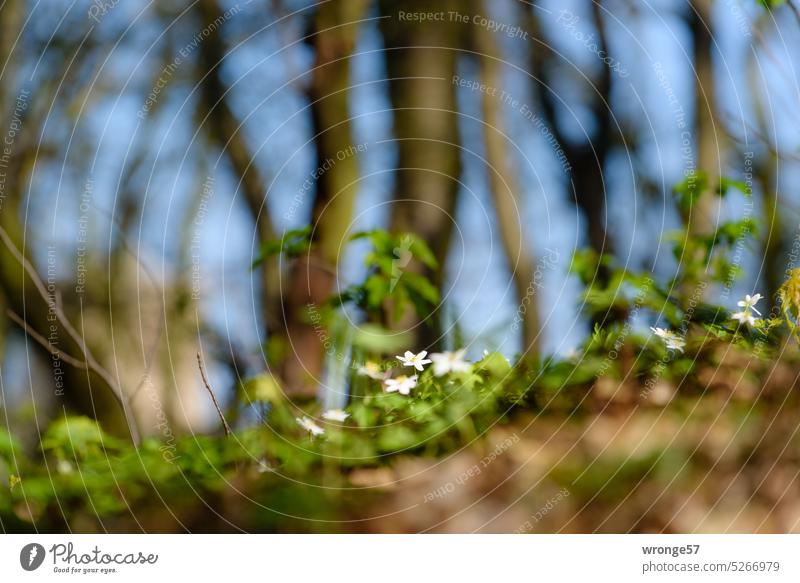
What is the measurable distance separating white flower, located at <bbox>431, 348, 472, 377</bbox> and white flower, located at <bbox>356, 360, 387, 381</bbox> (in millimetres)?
114

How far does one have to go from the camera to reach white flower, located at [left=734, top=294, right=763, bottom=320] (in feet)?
5.98

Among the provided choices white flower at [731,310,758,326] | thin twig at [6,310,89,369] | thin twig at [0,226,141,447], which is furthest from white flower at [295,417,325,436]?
white flower at [731,310,758,326]

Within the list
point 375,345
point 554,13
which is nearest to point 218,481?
point 375,345

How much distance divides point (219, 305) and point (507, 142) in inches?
31.7

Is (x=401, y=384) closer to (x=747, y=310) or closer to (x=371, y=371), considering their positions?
(x=371, y=371)

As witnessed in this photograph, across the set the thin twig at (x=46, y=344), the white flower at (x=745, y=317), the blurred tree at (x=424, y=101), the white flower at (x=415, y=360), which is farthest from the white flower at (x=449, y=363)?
the thin twig at (x=46, y=344)

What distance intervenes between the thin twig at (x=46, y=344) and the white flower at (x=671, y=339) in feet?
4.23

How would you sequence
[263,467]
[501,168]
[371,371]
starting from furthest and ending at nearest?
[501,168], [371,371], [263,467]

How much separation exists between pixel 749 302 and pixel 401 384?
2.62ft

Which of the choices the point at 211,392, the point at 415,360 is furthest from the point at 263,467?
the point at 415,360

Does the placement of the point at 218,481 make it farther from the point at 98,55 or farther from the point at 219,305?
the point at 98,55

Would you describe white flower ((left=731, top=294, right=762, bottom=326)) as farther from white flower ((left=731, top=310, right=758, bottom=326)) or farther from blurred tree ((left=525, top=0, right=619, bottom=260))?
blurred tree ((left=525, top=0, right=619, bottom=260))

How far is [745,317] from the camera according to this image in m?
1.81
